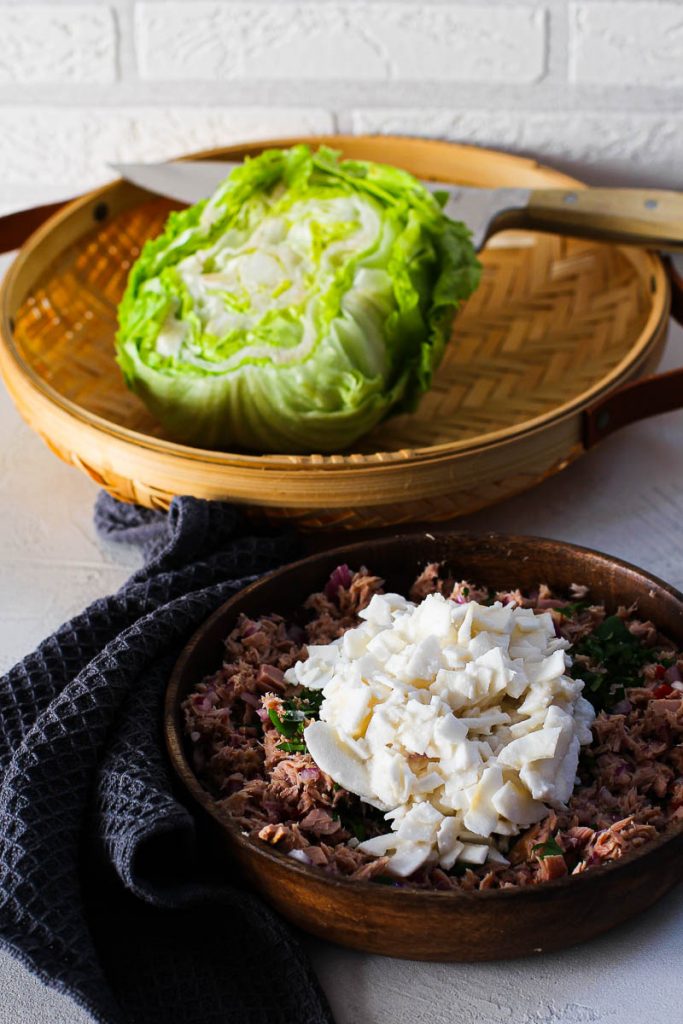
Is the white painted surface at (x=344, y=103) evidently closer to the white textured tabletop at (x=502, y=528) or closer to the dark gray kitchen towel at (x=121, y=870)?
the white textured tabletop at (x=502, y=528)

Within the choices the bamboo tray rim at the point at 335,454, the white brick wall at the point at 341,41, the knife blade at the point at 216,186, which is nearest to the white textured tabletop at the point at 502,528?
the bamboo tray rim at the point at 335,454

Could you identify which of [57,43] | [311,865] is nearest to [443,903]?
[311,865]

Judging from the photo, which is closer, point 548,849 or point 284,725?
point 548,849

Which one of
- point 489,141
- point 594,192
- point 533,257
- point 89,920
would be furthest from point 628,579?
point 489,141

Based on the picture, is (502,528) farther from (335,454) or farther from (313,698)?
(313,698)

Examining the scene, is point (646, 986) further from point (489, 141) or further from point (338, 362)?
point (489, 141)

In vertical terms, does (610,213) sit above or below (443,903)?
above
